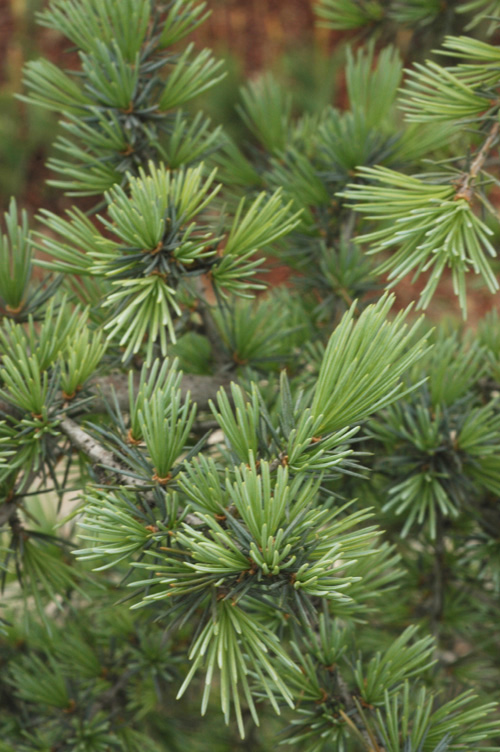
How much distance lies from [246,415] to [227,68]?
4.62 ft

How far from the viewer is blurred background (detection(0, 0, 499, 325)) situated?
1572mm

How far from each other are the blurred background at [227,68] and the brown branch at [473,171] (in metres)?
1.14

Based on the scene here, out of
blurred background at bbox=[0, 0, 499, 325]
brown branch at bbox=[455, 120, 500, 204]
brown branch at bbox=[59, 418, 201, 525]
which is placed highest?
blurred background at bbox=[0, 0, 499, 325]

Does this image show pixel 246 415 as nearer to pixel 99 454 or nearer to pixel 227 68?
pixel 99 454

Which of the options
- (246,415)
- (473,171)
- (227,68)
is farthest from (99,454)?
(227,68)

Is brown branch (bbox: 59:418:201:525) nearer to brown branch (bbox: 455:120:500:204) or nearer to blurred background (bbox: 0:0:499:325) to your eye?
brown branch (bbox: 455:120:500:204)

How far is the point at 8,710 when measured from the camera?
0.55 metres

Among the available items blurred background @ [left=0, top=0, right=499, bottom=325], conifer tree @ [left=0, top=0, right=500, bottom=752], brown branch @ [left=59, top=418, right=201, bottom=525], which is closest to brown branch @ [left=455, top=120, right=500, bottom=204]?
conifer tree @ [left=0, top=0, right=500, bottom=752]

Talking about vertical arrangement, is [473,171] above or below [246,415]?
above

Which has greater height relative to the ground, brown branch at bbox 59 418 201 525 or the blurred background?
the blurred background

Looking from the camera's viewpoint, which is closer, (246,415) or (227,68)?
(246,415)

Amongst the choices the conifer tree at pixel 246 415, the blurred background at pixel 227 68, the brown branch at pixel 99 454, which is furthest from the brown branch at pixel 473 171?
the blurred background at pixel 227 68

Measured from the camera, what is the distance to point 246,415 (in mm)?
318

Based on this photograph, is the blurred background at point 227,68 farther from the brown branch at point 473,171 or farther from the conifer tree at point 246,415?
the brown branch at point 473,171
